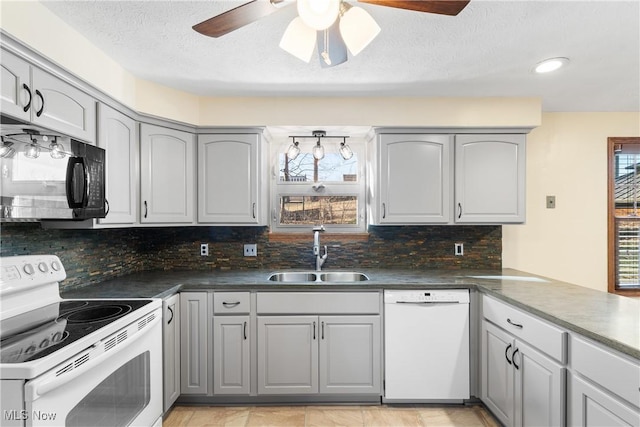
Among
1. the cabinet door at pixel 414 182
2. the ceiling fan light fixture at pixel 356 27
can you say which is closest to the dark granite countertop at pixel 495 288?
the cabinet door at pixel 414 182

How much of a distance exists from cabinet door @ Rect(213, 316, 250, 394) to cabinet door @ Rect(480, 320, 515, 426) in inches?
62.5

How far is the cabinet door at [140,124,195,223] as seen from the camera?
237 cm

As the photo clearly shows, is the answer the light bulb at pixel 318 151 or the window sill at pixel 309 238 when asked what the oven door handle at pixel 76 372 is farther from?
the light bulb at pixel 318 151

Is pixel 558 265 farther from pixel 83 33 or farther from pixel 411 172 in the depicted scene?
pixel 83 33

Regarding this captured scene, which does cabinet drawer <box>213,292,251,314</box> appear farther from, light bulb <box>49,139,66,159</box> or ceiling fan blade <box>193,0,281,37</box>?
ceiling fan blade <box>193,0,281,37</box>

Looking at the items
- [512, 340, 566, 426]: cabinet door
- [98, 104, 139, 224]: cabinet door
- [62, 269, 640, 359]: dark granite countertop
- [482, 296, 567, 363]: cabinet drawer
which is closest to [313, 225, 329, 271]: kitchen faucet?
[62, 269, 640, 359]: dark granite countertop

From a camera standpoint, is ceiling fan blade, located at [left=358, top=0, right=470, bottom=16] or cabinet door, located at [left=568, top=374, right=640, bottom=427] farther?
cabinet door, located at [left=568, top=374, right=640, bottom=427]

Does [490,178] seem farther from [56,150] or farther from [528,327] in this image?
[56,150]

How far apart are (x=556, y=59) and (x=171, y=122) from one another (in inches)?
100

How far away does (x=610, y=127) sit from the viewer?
2971 mm

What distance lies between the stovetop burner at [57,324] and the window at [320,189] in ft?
4.91

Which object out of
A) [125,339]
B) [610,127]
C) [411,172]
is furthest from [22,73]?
[610,127]

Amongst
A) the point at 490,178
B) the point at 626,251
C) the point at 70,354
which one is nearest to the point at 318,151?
the point at 490,178

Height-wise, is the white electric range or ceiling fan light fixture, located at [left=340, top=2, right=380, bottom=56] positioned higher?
ceiling fan light fixture, located at [left=340, top=2, right=380, bottom=56]
